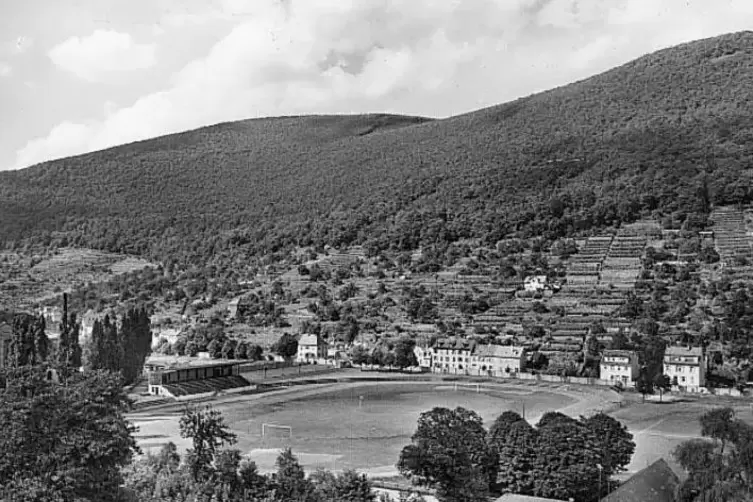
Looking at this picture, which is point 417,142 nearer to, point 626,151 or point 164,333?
point 626,151

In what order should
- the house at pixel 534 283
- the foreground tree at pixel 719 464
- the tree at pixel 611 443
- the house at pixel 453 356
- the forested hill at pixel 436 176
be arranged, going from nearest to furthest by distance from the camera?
the foreground tree at pixel 719 464
the tree at pixel 611 443
the house at pixel 453 356
the house at pixel 534 283
the forested hill at pixel 436 176

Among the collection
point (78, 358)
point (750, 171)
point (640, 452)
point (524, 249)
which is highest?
point (750, 171)

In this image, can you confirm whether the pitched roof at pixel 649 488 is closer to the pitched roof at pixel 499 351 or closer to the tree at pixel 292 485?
the tree at pixel 292 485

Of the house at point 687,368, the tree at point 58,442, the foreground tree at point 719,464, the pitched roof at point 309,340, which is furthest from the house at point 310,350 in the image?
the foreground tree at point 719,464

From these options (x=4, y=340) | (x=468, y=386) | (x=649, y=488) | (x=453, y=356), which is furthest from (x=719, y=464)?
(x=453, y=356)

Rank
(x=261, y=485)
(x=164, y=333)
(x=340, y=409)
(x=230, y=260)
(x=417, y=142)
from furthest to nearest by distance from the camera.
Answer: (x=417, y=142)
(x=230, y=260)
(x=164, y=333)
(x=340, y=409)
(x=261, y=485)

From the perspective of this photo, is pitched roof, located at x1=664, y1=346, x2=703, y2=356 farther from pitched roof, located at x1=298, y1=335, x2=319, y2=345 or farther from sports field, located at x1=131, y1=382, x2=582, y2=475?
pitched roof, located at x1=298, y1=335, x2=319, y2=345

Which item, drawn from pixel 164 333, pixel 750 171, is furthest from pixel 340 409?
pixel 750 171
